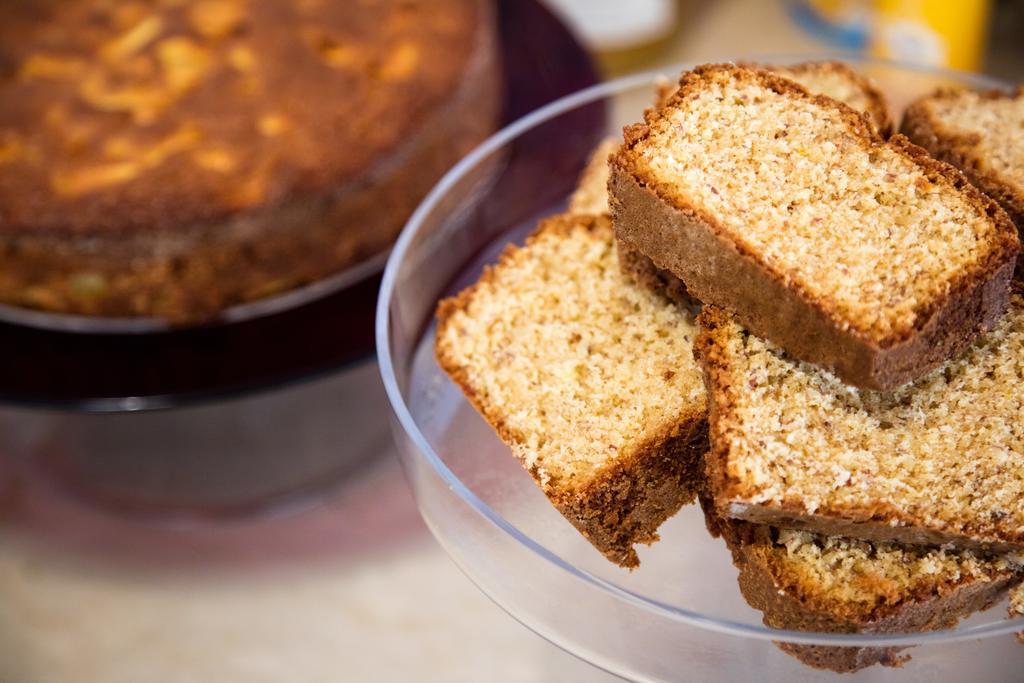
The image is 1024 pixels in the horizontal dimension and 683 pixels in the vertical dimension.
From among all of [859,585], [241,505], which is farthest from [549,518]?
→ [241,505]

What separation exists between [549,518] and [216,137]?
0.60 m

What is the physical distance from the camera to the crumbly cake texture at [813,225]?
0.67 m

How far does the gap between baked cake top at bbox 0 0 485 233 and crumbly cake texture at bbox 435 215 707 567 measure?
33 centimetres

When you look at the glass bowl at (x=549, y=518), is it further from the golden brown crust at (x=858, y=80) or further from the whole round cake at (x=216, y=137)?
the whole round cake at (x=216, y=137)

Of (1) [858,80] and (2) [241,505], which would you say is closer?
(1) [858,80]

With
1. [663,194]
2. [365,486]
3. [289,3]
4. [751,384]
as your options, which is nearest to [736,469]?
[751,384]

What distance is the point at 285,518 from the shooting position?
124 cm

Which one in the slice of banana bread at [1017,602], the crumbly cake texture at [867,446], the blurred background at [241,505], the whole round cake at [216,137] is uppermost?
the crumbly cake texture at [867,446]

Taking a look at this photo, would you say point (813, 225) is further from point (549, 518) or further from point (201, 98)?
point (201, 98)

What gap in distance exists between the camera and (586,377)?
80 centimetres

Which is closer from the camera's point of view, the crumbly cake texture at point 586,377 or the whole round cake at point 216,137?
the crumbly cake texture at point 586,377

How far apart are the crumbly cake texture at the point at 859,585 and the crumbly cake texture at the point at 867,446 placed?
1 centimetres

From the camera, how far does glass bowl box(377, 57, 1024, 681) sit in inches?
25.2

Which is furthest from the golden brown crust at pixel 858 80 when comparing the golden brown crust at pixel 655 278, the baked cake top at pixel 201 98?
the baked cake top at pixel 201 98
